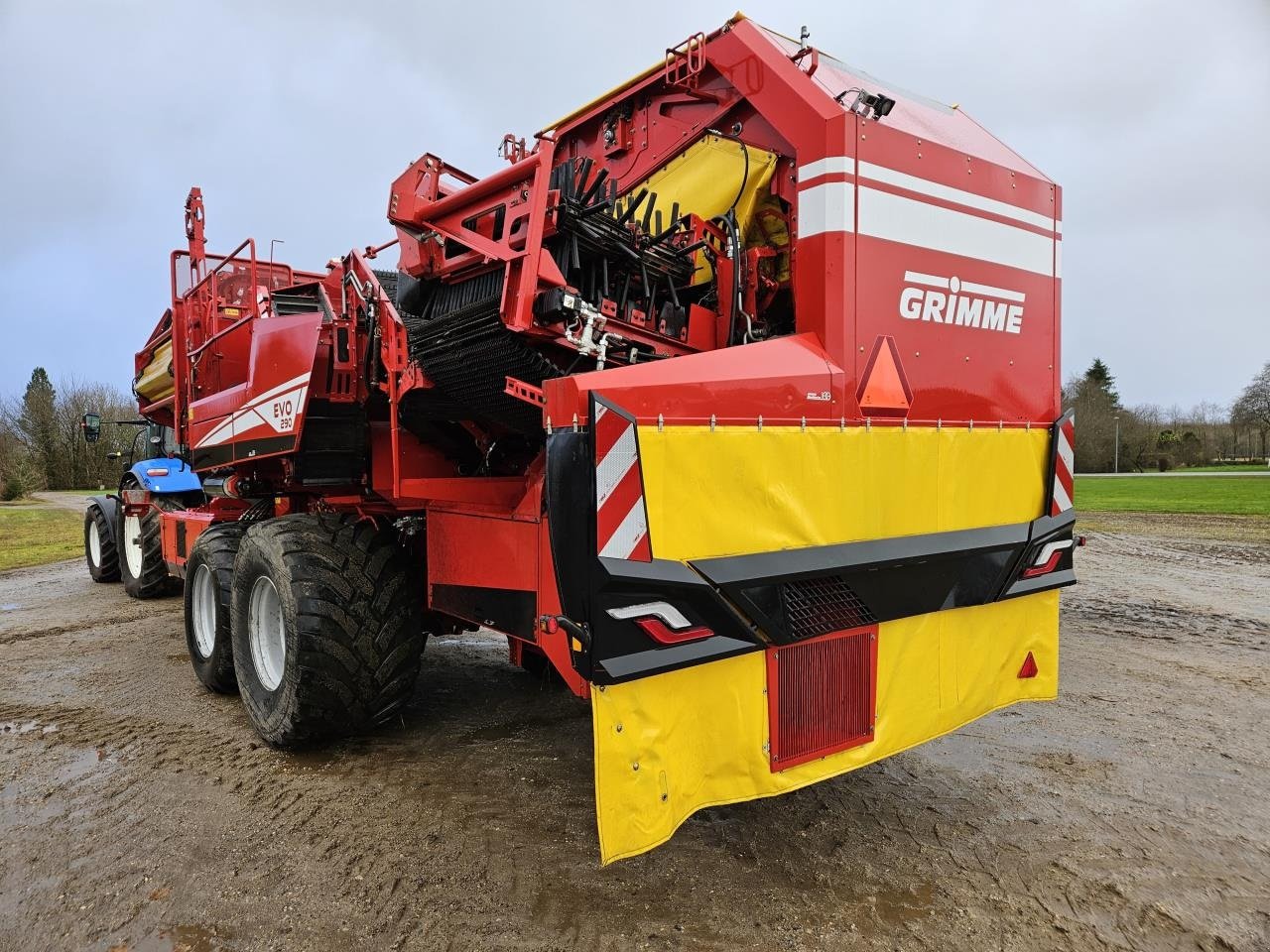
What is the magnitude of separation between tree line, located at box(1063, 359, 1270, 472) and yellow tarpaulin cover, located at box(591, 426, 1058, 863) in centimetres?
4776

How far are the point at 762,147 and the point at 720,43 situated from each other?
409 mm

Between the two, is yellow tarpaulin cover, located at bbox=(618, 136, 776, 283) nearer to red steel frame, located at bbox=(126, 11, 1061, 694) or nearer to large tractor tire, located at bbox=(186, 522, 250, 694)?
red steel frame, located at bbox=(126, 11, 1061, 694)

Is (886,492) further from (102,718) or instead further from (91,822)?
(102,718)

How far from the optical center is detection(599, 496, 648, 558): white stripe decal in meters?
2.25

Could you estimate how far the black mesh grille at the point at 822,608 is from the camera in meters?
2.55

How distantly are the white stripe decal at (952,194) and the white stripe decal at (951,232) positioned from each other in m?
0.04

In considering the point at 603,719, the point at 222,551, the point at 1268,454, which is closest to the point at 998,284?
the point at 603,719

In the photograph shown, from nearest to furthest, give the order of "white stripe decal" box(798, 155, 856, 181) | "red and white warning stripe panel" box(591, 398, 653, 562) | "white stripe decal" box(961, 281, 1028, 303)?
"red and white warning stripe panel" box(591, 398, 653, 562) → "white stripe decal" box(798, 155, 856, 181) → "white stripe decal" box(961, 281, 1028, 303)

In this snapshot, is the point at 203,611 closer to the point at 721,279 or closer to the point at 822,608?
the point at 721,279

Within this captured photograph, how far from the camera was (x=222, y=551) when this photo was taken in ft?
16.5

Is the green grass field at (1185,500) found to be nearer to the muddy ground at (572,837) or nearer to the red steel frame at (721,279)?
the muddy ground at (572,837)

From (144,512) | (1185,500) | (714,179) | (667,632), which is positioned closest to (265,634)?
(667,632)

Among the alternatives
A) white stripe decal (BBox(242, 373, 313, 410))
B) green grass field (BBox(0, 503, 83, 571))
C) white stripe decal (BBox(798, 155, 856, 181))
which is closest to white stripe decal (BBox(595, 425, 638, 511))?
white stripe decal (BBox(798, 155, 856, 181))

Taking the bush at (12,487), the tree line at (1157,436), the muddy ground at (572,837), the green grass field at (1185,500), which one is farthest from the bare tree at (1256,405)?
the bush at (12,487)
